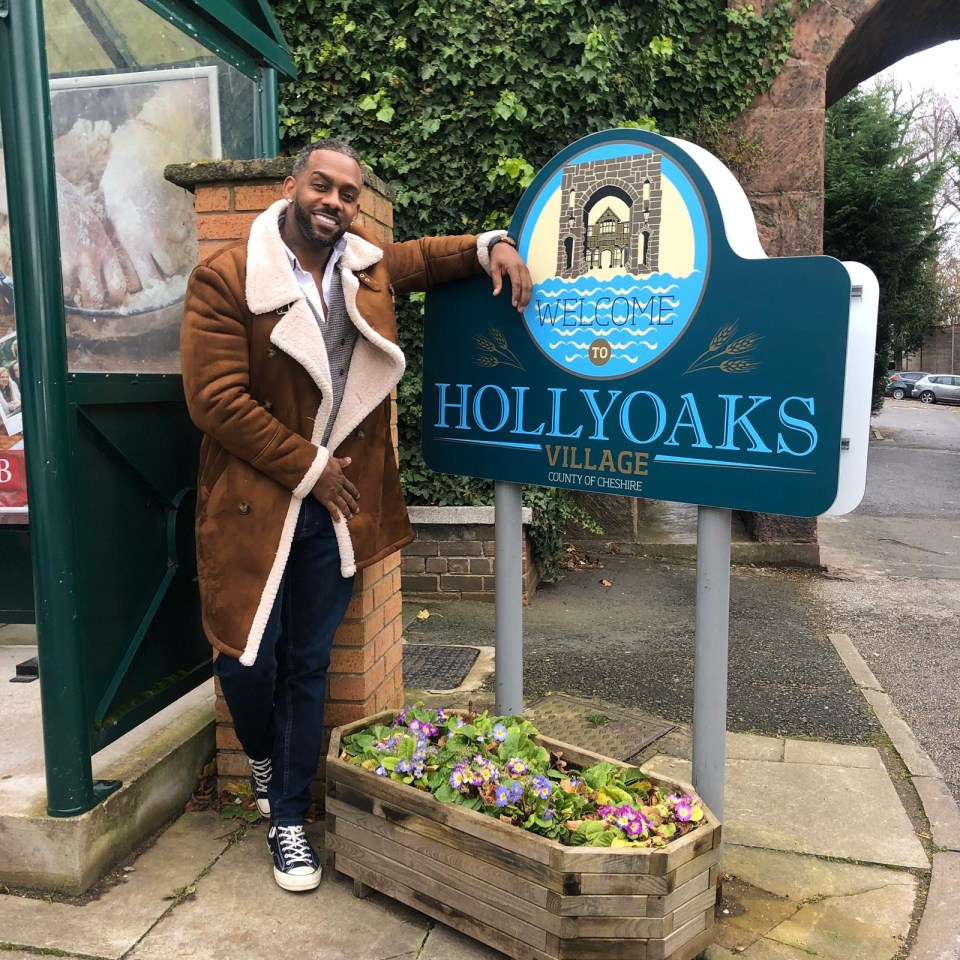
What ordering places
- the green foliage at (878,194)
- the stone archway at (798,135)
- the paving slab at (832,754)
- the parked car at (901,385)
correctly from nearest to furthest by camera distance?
the paving slab at (832,754) → the stone archway at (798,135) → the green foliage at (878,194) → the parked car at (901,385)

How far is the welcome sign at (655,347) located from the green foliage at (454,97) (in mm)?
3060

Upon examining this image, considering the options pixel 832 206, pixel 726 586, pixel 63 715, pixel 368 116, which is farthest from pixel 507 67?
pixel 832 206

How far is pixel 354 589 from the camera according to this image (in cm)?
276

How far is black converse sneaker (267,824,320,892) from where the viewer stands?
2.41m

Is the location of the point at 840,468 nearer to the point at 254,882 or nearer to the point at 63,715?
the point at 254,882

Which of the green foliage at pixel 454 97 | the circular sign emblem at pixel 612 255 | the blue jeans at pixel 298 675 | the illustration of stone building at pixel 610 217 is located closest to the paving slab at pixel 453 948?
the blue jeans at pixel 298 675

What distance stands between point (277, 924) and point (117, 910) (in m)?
0.43

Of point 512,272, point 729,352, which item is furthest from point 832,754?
point 512,272

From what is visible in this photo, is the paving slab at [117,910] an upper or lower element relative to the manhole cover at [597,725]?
upper

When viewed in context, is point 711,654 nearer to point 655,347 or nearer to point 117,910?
point 655,347

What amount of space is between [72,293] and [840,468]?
232 centimetres

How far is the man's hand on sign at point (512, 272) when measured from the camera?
2551 mm

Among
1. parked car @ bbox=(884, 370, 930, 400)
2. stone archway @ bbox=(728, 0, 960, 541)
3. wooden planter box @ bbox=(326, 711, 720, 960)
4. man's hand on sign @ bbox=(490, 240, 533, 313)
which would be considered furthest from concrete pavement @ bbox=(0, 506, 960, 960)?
parked car @ bbox=(884, 370, 930, 400)

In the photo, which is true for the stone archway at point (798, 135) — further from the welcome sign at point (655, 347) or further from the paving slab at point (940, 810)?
the welcome sign at point (655, 347)
